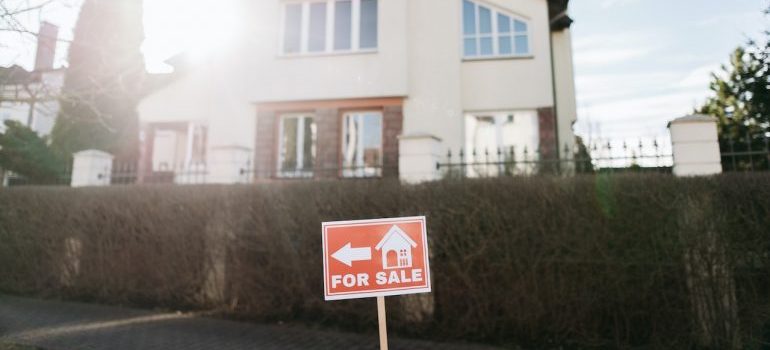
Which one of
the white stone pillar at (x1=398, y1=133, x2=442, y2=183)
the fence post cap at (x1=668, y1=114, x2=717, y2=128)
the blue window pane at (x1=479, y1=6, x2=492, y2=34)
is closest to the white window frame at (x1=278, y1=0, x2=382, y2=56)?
the blue window pane at (x1=479, y1=6, x2=492, y2=34)

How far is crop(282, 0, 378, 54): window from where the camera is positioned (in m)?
11.4

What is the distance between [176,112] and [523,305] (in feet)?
39.2

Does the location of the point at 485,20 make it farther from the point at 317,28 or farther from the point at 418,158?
the point at 418,158

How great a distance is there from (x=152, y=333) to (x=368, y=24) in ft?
29.2

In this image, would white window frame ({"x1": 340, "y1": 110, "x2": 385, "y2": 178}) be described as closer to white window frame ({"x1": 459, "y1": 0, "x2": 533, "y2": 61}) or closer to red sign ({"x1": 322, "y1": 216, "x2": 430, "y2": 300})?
white window frame ({"x1": 459, "y1": 0, "x2": 533, "y2": 61})

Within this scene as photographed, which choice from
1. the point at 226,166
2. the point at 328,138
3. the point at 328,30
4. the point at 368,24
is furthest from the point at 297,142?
the point at 226,166

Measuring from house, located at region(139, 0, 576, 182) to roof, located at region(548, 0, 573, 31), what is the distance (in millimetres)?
32

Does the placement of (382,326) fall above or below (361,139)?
below

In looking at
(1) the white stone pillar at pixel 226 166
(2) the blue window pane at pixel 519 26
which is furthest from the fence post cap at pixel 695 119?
(1) the white stone pillar at pixel 226 166

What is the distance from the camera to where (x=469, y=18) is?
453 inches

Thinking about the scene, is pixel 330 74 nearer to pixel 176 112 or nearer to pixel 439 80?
pixel 439 80

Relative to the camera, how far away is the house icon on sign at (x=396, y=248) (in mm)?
3771

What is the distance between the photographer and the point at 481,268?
5559 mm

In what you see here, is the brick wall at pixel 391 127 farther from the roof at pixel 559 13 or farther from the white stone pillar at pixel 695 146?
the white stone pillar at pixel 695 146
